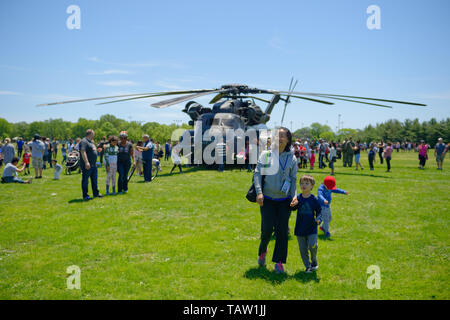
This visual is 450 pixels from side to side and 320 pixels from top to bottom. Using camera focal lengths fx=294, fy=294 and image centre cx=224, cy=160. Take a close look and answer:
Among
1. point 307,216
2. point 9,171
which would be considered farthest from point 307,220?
point 9,171

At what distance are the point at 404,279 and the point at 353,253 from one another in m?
1.06

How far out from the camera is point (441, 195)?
1098cm

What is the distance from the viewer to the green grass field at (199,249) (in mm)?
4145

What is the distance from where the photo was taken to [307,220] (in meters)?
4.59

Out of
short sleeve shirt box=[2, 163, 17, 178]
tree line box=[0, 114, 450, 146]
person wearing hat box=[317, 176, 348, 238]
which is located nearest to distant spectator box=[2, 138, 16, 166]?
short sleeve shirt box=[2, 163, 17, 178]

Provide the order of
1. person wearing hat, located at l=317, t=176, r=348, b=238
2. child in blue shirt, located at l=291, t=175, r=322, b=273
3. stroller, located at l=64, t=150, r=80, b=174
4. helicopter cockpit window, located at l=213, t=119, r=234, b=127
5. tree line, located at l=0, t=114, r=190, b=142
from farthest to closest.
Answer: tree line, located at l=0, t=114, r=190, b=142 → helicopter cockpit window, located at l=213, t=119, r=234, b=127 → stroller, located at l=64, t=150, r=80, b=174 → person wearing hat, located at l=317, t=176, r=348, b=238 → child in blue shirt, located at l=291, t=175, r=322, b=273

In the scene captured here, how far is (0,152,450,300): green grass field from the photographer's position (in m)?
4.14

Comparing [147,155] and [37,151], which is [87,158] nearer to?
[147,155]

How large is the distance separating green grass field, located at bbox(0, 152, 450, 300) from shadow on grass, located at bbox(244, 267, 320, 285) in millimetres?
16

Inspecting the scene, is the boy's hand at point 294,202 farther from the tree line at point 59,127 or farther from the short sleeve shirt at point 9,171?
the tree line at point 59,127

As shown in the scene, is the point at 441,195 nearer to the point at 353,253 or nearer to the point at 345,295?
the point at 353,253

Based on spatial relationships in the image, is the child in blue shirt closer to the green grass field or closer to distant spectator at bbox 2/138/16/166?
the green grass field
